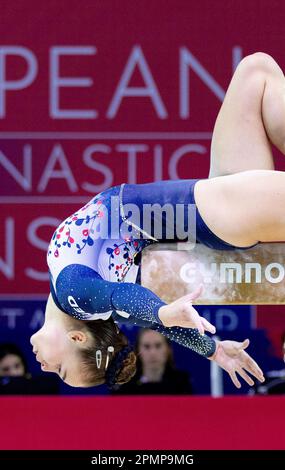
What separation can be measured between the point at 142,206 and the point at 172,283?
30 centimetres

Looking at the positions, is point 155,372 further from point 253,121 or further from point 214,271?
point 253,121

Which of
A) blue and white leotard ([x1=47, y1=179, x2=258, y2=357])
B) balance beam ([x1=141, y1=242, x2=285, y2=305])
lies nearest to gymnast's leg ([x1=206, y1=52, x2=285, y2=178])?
blue and white leotard ([x1=47, y1=179, x2=258, y2=357])

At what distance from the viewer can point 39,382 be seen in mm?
3844

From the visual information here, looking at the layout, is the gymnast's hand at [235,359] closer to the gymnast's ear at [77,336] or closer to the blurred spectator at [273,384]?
the gymnast's ear at [77,336]

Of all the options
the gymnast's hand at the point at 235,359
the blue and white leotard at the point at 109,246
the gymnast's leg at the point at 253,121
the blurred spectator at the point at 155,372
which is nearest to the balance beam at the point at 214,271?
the blue and white leotard at the point at 109,246

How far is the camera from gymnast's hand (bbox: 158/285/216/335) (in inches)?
99.5

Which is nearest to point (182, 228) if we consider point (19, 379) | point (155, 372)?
point (155, 372)

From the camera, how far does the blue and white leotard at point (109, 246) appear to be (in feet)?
9.46

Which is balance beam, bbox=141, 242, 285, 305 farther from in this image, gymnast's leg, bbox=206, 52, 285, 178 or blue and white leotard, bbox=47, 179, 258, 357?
gymnast's leg, bbox=206, 52, 285, 178

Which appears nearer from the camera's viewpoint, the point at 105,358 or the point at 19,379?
the point at 105,358

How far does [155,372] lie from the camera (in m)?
3.87

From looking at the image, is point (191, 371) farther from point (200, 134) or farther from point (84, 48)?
point (84, 48)

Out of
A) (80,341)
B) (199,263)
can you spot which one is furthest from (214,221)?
(80,341)

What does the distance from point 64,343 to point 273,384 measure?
1239mm
